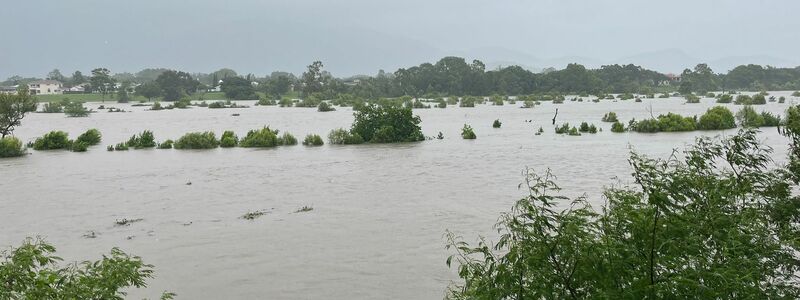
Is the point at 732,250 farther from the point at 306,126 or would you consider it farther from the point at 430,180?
the point at 306,126

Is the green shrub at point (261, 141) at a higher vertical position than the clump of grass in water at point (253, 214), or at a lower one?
higher

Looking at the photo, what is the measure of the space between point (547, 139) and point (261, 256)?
921 inches

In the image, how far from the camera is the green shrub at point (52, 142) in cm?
3263

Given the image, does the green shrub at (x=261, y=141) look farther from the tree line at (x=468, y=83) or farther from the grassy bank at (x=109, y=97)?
the grassy bank at (x=109, y=97)

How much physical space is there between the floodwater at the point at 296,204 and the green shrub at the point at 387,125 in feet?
4.71

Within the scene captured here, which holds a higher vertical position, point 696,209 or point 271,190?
point 696,209

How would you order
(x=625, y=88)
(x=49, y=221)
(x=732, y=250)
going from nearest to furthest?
(x=732, y=250), (x=49, y=221), (x=625, y=88)

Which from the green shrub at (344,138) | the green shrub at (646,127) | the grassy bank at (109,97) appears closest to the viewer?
the green shrub at (344,138)

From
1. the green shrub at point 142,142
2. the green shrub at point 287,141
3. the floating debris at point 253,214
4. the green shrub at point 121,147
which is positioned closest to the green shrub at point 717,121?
the green shrub at point 287,141

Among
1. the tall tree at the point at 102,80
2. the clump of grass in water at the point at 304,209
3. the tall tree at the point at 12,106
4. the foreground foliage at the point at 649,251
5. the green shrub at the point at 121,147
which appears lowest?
the clump of grass in water at the point at 304,209

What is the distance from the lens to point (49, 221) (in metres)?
16.8

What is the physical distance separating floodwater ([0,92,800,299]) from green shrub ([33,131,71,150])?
212cm

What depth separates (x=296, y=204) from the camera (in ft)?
60.2

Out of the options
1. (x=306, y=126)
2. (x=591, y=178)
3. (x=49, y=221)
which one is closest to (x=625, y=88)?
(x=306, y=126)
